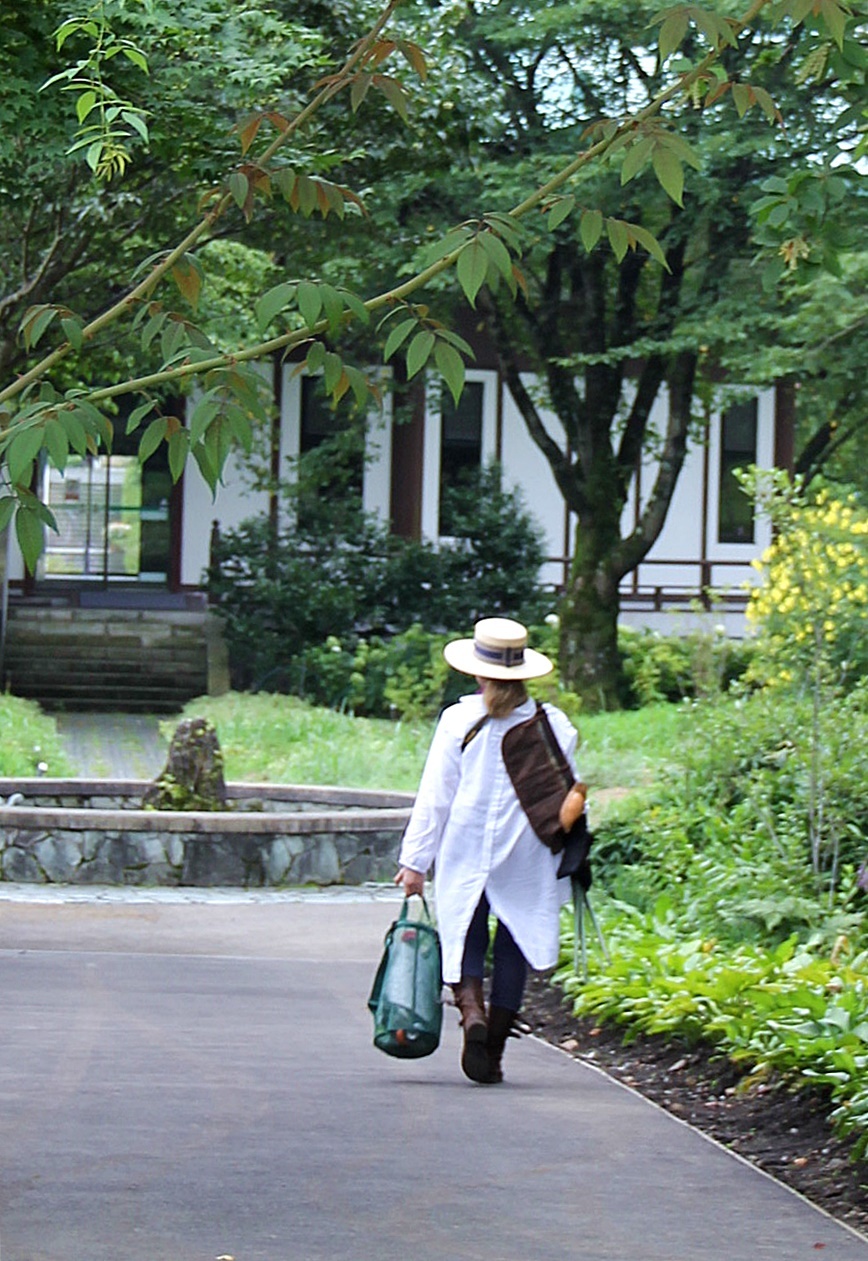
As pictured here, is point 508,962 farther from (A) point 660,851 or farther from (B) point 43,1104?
(A) point 660,851

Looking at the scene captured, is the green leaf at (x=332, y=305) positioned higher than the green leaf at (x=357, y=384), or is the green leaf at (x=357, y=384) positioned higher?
the green leaf at (x=332, y=305)

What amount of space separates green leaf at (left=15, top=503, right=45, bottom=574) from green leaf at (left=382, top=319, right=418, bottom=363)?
805mm

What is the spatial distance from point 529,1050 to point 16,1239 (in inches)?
142

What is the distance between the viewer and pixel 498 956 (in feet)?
23.6

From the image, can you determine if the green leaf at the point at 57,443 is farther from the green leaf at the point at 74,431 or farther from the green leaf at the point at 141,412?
the green leaf at the point at 141,412

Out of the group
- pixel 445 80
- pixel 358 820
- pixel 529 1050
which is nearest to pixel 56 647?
pixel 445 80

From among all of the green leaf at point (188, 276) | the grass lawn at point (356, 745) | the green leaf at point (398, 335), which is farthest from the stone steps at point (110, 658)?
the green leaf at point (398, 335)

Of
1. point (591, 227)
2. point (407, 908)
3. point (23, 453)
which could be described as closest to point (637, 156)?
point (591, 227)

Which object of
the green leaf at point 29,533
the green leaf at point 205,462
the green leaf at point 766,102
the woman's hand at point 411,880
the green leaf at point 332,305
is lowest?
the woman's hand at point 411,880

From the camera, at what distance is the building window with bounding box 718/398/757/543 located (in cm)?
3469

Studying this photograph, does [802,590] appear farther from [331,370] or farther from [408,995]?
[331,370]

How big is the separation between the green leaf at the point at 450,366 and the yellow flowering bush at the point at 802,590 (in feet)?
19.6

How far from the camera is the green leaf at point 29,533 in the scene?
3.82m

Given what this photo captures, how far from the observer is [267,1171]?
5.39 meters
